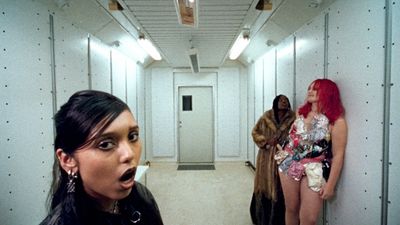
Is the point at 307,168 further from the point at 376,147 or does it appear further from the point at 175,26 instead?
the point at 175,26

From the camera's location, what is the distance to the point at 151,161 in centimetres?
613

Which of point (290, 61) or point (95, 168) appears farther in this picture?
point (290, 61)

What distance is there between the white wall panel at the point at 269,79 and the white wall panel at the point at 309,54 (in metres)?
0.99

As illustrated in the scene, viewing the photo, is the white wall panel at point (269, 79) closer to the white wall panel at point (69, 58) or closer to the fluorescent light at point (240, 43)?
the fluorescent light at point (240, 43)

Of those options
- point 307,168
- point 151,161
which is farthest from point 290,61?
point 151,161

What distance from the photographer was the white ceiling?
7.58 ft

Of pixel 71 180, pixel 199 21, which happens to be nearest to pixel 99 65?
pixel 199 21

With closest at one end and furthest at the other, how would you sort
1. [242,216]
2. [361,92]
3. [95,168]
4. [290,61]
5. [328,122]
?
[95,168], [361,92], [328,122], [290,61], [242,216]

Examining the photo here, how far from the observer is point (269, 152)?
2725mm

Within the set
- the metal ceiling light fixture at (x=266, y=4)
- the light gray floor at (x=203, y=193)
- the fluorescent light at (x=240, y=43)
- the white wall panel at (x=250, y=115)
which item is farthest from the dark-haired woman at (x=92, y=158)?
the white wall panel at (x=250, y=115)

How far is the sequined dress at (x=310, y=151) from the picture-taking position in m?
1.81

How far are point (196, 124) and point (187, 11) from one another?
416 cm

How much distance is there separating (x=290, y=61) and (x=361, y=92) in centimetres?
149

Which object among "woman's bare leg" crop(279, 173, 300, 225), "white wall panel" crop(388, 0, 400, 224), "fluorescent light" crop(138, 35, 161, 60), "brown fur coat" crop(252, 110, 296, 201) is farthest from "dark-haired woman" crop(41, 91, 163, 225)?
"fluorescent light" crop(138, 35, 161, 60)
